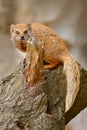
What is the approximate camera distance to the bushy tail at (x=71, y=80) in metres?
1.04

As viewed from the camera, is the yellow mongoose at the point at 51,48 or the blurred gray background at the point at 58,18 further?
the blurred gray background at the point at 58,18

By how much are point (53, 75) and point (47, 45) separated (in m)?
0.08

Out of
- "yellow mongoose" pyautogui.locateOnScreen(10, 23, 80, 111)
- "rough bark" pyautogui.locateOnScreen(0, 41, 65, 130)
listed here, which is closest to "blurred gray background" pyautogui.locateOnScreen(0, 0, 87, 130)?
"yellow mongoose" pyautogui.locateOnScreen(10, 23, 80, 111)

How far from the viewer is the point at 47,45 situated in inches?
44.3

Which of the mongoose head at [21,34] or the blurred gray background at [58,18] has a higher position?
the mongoose head at [21,34]

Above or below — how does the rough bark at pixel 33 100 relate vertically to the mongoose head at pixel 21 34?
below

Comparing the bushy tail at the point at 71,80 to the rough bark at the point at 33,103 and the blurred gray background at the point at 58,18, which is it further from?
the blurred gray background at the point at 58,18

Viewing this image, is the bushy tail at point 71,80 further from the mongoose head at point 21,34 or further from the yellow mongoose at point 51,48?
the mongoose head at point 21,34

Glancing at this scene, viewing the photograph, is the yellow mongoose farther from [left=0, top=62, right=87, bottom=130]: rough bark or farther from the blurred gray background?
the blurred gray background

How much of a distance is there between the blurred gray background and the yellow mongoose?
67 centimetres

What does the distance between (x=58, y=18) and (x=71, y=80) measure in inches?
31.8

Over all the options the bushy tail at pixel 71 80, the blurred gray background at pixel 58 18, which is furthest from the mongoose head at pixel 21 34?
the blurred gray background at pixel 58 18

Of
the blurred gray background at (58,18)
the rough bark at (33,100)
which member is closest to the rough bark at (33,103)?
the rough bark at (33,100)

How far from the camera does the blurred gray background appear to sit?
1.81 m
